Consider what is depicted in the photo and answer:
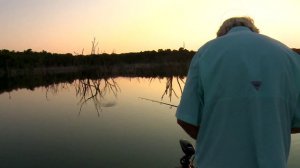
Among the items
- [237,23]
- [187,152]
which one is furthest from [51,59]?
[237,23]

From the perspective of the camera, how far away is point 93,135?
35.4 ft

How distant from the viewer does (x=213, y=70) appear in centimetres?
164

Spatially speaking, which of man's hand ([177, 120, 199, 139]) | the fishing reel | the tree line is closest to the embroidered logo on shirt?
man's hand ([177, 120, 199, 139])

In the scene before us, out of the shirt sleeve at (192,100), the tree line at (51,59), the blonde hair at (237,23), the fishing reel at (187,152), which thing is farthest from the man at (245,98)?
the tree line at (51,59)

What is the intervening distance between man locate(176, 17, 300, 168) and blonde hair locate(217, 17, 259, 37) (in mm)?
120

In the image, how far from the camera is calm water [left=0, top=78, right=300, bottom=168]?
27.2 ft

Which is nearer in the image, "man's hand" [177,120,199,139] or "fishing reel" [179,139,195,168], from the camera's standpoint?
"man's hand" [177,120,199,139]

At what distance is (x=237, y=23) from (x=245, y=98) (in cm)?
41

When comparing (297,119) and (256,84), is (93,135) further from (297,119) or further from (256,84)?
(256,84)

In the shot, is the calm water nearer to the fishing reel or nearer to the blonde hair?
the fishing reel

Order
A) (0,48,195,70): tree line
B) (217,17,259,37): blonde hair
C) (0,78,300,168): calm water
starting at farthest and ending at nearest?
(0,48,195,70): tree line → (0,78,300,168): calm water → (217,17,259,37): blonde hair

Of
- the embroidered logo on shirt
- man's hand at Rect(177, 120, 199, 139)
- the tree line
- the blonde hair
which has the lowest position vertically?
the tree line

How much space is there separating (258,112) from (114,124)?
424 inches

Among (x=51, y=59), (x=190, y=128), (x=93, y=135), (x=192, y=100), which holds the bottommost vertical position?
(x=93, y=135)
